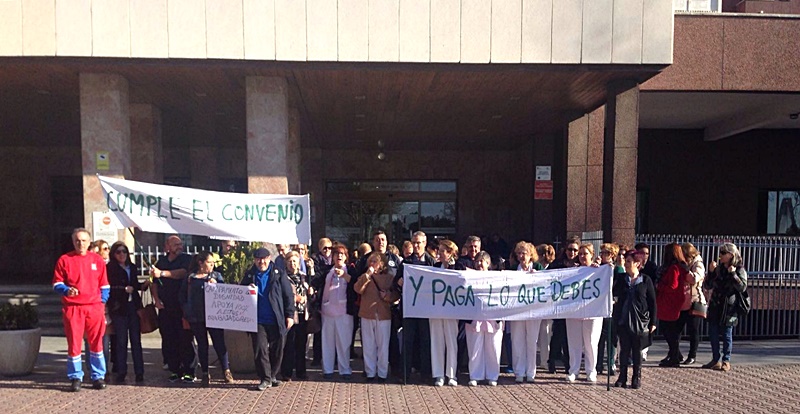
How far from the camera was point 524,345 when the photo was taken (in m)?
6.90

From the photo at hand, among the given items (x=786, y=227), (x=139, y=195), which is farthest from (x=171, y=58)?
(x=786, y=227)

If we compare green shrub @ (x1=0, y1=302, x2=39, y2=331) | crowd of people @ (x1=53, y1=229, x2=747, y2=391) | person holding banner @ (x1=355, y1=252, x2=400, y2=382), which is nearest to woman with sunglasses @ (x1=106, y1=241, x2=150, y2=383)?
crowd of people @ (x1=53, y1=229, x2=747, y2=391)

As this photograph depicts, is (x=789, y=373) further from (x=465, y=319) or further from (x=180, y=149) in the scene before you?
(x=180, y=149)

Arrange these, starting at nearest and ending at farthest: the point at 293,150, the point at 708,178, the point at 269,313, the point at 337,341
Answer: the point at 269,313 < the point at 337,341 < the point at 293,150 < the point at 708,178

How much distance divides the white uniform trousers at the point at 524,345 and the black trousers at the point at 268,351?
295cm

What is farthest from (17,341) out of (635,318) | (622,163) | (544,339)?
(622,163)

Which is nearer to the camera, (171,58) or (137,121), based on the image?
(171,58)

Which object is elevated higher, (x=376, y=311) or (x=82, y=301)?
(x=82, y=301)

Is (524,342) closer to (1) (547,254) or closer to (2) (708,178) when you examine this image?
(1) (547,254)

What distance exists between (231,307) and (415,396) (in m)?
2.45

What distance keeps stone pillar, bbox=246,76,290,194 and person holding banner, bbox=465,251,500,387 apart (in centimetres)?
491

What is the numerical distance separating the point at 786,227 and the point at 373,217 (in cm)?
1522

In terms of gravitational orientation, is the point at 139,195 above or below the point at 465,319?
above

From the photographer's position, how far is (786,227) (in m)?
19.6
